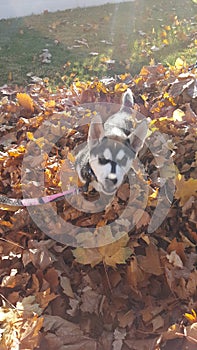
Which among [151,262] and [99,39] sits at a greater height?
[151,262]

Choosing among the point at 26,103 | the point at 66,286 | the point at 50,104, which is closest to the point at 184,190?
the point at 66,286

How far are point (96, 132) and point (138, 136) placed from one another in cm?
21

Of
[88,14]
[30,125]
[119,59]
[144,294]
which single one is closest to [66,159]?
→ [30,125]

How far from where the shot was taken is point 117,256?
7.39 feet

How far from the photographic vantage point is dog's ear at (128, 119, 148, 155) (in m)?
2.09

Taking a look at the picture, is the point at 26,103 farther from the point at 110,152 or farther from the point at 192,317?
the point at 192,317

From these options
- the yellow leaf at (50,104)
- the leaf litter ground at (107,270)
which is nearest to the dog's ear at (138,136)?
the leaf litter ground at (107,270)

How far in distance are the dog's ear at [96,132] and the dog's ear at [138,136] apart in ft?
0.49

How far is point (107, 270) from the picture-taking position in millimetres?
2273

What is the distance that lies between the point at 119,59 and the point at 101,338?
15.9 feet

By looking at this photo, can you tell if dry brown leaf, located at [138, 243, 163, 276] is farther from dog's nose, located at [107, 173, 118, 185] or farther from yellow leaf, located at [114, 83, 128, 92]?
yellow leaf, located at [114, 83, 128, 92]

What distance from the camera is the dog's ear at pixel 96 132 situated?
2.03m

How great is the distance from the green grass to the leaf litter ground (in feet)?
10.3

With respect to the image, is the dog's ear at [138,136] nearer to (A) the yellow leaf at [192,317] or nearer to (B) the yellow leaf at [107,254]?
(B) the yellow leaf at [107,254]
